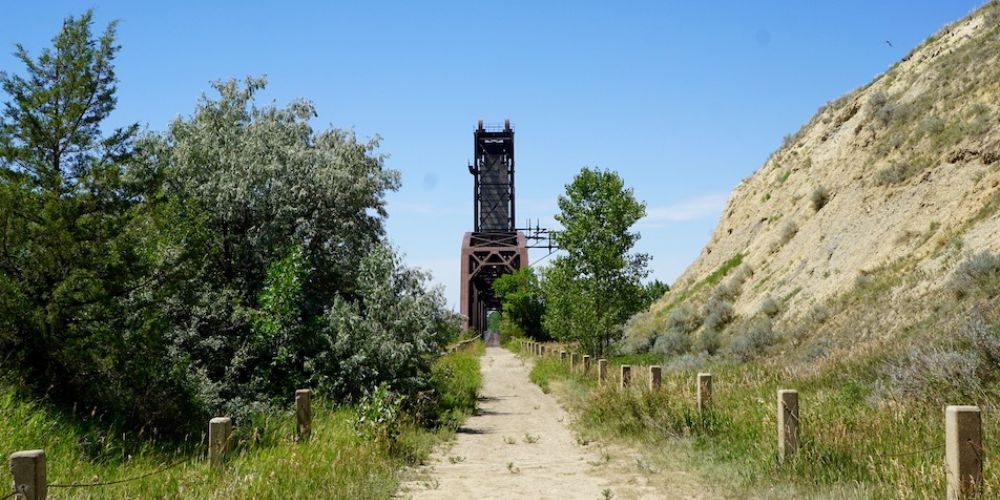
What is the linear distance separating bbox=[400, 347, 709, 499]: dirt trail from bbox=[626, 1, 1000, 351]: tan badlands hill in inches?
346

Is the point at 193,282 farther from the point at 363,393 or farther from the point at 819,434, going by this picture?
the point at 819,434

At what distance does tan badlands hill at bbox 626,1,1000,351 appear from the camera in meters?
20.9

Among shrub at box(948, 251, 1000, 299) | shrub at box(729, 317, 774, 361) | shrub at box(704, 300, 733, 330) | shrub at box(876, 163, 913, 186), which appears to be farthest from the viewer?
shrub at box(704, 300, 733, 330)

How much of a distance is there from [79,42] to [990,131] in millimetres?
22463

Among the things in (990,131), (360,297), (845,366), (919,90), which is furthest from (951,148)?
(360,297)

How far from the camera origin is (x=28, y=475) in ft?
16.5

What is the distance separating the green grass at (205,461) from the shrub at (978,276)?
10.9m

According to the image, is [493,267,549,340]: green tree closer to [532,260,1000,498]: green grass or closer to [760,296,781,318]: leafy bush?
[760,296,781,318]: leafy bush

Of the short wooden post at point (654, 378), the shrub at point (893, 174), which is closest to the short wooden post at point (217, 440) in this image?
the short wooden post at point (654, 378)

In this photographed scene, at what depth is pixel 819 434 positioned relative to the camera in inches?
348

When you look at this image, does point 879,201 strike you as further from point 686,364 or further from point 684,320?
point 686,364

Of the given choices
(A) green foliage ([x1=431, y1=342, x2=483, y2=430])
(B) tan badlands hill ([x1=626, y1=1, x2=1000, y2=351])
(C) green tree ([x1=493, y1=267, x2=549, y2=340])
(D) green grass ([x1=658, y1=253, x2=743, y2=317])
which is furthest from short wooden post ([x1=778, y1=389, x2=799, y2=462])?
(C) green tree ([x1=493, y1=267, x2=549, y2=340])

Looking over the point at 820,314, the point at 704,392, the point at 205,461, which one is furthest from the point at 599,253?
the point at 205,461

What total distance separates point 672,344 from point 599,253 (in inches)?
173
